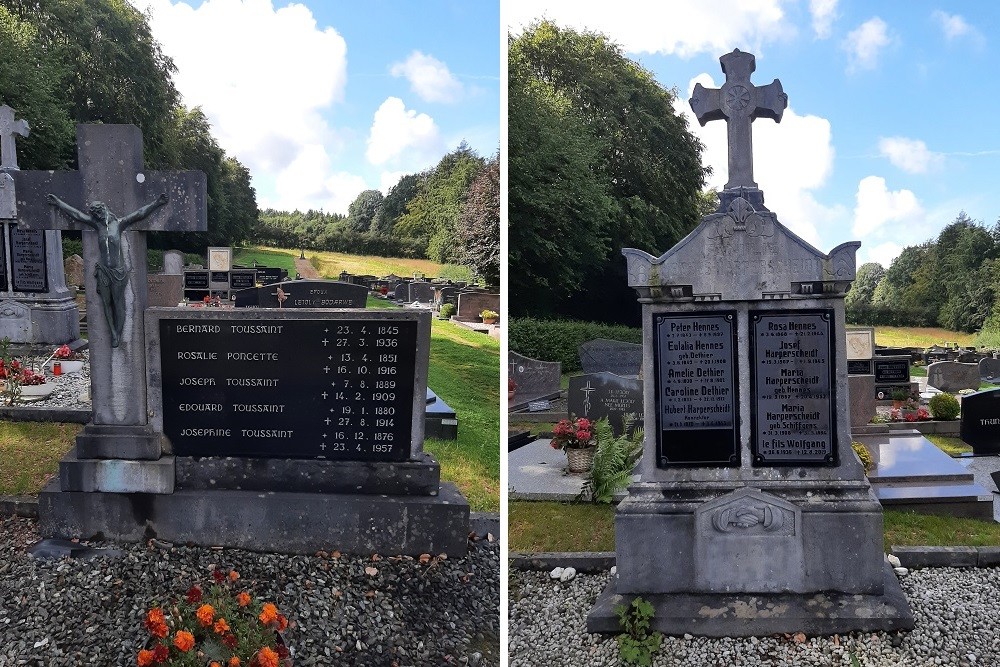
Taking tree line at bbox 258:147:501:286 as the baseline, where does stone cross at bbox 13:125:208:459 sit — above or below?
below

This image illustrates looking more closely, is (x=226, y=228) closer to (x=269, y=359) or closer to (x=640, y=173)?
(x=640, y=173)

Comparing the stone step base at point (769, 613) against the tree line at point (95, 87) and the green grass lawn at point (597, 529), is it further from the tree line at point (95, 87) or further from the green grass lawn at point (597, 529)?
the tree line at point (95, 87)

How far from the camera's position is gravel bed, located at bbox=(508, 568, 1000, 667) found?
450cm

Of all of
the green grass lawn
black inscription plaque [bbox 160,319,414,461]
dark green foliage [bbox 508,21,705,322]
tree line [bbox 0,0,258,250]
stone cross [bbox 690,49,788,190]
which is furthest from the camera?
dark green foliage [bbox 508,21,705,322]

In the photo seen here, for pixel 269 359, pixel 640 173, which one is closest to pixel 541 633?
pixel 269 359

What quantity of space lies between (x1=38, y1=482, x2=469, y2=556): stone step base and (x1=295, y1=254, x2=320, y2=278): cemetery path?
113ft

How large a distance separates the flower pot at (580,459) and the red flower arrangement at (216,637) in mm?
5113

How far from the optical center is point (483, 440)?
8.56 m

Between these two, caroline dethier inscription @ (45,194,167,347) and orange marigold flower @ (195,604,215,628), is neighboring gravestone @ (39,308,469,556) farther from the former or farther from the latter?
orange marigold flower @ (195,604,215,628)

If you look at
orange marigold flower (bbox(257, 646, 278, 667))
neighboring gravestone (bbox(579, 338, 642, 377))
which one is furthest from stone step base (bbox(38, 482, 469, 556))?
neighboring gravestone (bbox(579, 338, 642, 377))

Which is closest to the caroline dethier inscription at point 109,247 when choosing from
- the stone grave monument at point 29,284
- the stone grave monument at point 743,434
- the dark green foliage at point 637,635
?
the stone grave monument at point 743,434

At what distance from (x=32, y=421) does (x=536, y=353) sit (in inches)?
583

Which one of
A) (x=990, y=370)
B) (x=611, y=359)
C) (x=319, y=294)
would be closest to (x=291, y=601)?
(x=319, y=294)

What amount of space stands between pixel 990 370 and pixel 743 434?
18096mm
